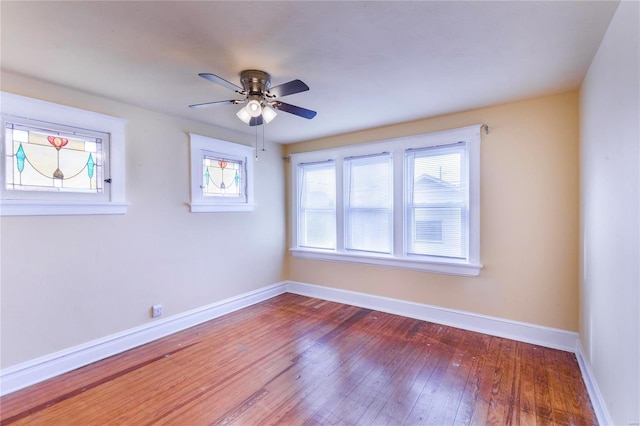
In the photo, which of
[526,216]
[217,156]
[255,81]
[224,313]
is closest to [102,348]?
[224,313]

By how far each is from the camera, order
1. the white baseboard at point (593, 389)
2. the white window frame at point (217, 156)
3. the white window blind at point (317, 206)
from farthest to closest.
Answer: the white window blind at point (317, 206) → the white window frame at point (217, 156) → the white baseboard at point (593, 389)

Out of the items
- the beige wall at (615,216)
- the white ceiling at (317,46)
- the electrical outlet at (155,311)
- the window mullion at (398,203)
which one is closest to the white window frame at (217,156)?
the white ceiling at (317,46)

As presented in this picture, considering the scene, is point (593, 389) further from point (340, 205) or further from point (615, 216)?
point (340, 205)

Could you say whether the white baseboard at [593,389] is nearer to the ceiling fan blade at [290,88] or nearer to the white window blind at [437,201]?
the white window blind at [437,201]

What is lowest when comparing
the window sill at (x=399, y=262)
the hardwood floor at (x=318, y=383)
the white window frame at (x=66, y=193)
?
the hardwood floor at (x=318, y=383)

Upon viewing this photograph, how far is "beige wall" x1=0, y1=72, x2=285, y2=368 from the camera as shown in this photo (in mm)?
2311

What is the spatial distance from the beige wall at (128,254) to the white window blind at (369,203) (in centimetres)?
142

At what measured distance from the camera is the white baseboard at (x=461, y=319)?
279 cm

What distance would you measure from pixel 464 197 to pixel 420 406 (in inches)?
87.3

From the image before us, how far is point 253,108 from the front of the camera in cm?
219

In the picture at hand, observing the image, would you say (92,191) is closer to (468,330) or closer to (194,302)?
(194,302)

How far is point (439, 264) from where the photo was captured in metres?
3.39

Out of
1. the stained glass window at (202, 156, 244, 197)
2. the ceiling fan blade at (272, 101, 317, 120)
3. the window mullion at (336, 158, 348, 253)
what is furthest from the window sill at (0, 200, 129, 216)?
the window mullion at (336, 158, 348, 253)

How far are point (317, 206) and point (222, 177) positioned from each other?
4.96ft
